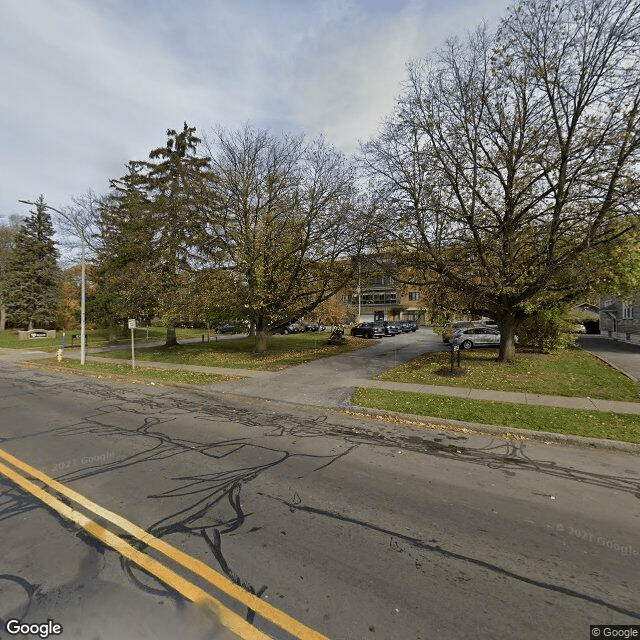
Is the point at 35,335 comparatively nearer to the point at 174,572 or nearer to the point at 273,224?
the point at 273,224

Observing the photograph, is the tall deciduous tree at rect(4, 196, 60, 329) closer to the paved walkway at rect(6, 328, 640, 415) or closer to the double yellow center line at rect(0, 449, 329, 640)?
the paved walkway at rect(6, 328, 640, 415)

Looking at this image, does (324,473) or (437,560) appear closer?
(437,560)

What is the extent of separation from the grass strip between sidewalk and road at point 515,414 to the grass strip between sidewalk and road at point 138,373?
6.11 m

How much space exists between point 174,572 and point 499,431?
6490 mm

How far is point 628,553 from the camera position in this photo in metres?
3.46

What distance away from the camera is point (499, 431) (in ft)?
24.1

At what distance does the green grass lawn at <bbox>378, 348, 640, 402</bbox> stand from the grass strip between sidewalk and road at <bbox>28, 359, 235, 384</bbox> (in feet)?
21.2

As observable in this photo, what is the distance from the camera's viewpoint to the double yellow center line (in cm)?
257

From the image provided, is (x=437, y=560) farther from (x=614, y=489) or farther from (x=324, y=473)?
→ (x=614, y=489)

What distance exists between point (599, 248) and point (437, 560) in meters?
12.7

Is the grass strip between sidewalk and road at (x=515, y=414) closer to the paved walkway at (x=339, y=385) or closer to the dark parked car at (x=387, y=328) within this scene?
the paved walkway at (x=339, y=385)

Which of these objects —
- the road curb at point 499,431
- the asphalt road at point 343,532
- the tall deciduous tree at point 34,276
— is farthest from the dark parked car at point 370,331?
the tall deciduous tree at point 34,276

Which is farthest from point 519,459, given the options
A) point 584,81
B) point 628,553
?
point 584,81

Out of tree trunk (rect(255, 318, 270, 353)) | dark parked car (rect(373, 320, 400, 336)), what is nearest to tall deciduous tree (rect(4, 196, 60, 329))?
tree trunk (rect(255, 318, 270, 353))
